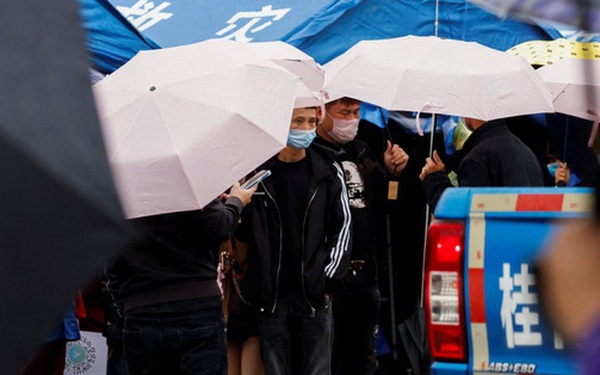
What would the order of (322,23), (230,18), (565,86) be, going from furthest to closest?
(230,18)
(322,23)
(565,86)

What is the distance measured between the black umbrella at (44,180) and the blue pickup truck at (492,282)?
2.72 metres

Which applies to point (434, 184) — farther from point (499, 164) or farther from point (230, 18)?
point (230, 18)

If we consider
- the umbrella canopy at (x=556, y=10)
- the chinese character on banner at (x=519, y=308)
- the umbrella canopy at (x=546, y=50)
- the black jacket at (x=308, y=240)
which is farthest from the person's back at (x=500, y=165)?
the umbrella canopy at (x=556, y=10)

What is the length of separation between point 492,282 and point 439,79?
4393mm

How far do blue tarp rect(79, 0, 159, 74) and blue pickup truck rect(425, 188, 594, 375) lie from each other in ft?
18.2

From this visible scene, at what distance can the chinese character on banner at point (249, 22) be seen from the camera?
474 inches

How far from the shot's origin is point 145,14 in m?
12.6

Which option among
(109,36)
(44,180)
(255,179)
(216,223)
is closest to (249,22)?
(109,36)

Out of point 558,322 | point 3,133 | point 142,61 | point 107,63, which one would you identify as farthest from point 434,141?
point 3,133

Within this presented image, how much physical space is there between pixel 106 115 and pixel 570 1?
433 cm

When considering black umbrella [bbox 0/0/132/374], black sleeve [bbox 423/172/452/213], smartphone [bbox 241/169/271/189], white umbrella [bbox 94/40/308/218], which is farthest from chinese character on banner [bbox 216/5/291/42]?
black umbrella [bbox 0/0/132/374]

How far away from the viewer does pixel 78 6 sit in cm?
303

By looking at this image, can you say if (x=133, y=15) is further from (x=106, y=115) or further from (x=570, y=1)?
(x=570, y=1)

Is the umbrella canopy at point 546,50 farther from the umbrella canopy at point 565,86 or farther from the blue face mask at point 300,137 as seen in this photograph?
the blue face mask at point 300,137
